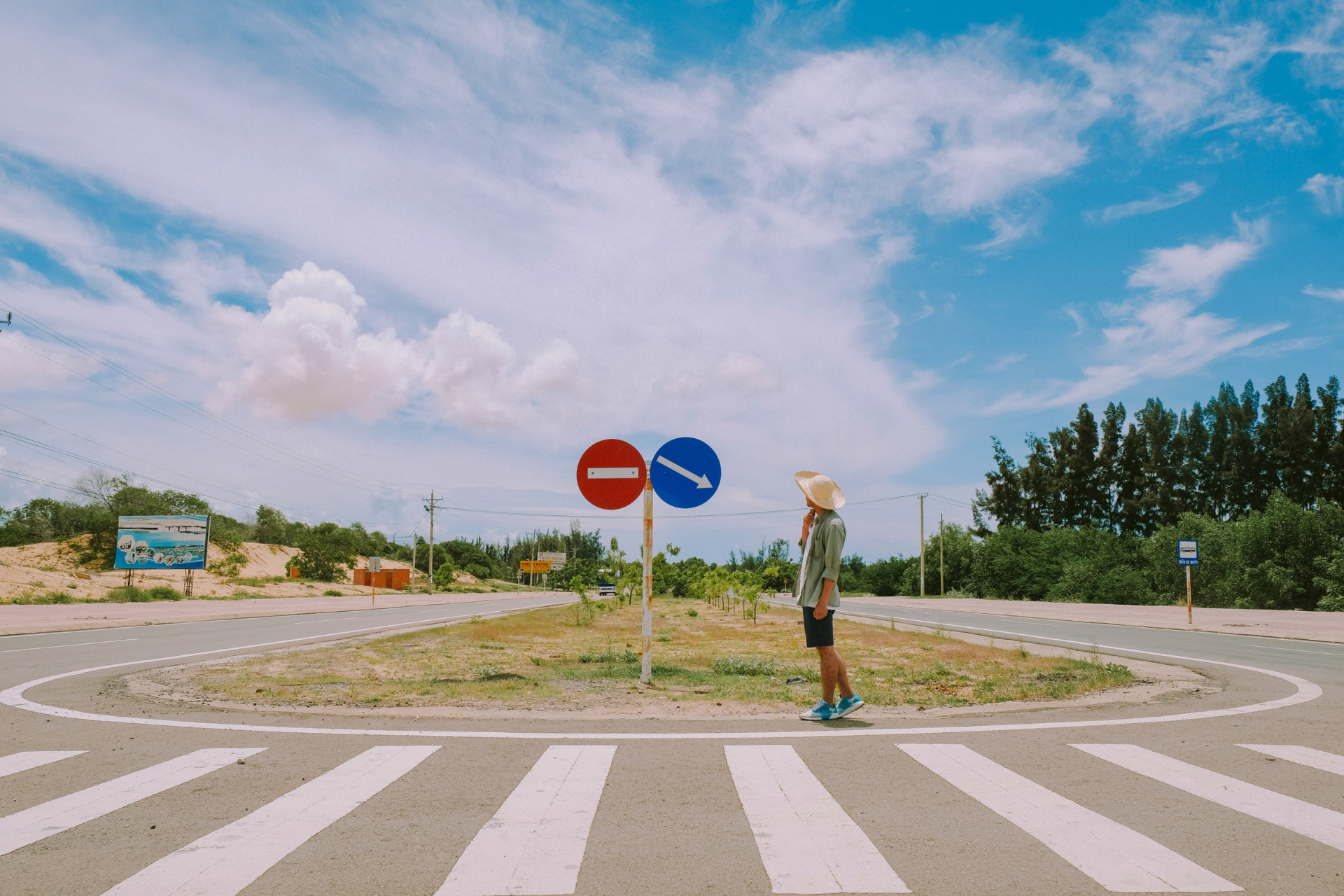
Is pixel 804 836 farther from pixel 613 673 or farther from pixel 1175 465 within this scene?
pixel 1175 465

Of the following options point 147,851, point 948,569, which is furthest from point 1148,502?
point 147,851

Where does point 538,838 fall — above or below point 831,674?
below

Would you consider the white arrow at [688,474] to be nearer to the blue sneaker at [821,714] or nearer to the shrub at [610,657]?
the blue sneaker at [821,714]

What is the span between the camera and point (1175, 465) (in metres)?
67.6

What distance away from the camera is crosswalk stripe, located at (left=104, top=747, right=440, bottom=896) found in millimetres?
3150

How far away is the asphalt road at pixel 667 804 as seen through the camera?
A: 3.30m

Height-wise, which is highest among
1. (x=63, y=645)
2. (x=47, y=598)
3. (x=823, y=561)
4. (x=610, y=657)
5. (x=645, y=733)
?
(x=823, y=561)

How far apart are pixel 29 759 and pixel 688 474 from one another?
20.3ft

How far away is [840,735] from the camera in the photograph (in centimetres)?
638

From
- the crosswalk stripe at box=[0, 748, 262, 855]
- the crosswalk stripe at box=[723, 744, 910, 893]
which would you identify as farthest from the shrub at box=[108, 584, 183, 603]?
the crosswalk stripe at box=[723, 744, 910, 893]

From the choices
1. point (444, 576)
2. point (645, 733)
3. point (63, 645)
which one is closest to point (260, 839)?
point (645, 733)

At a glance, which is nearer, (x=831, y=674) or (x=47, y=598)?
(x=831, y=674)

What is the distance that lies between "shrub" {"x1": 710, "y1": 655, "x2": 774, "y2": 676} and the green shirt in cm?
369

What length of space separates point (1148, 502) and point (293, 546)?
99172mm
